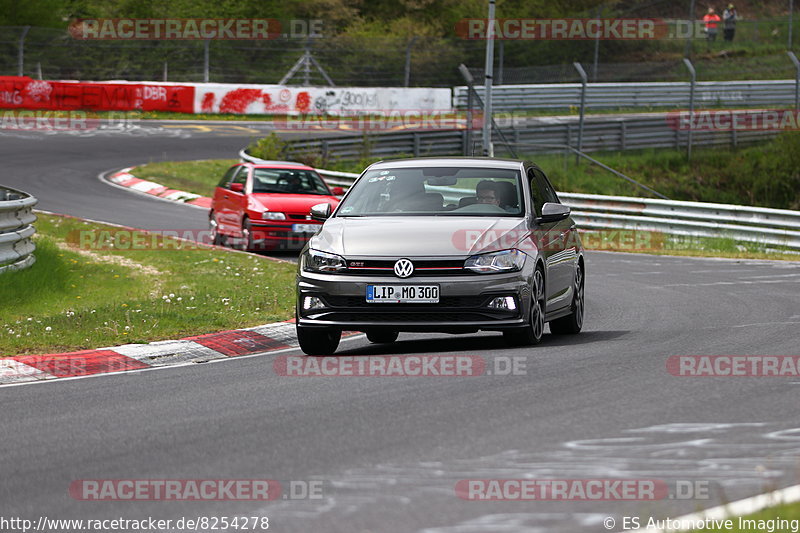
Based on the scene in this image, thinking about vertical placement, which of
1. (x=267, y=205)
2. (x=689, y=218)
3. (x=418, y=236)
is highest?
(x=418, y=236)

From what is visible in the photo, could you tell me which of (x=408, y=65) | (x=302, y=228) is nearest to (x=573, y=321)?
(x=302, y=228)

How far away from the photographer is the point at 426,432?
Answer: 24.2 feet

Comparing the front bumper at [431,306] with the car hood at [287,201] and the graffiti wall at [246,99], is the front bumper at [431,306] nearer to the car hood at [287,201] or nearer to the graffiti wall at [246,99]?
the car hood at [287,201]

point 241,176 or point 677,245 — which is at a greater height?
point 241,176

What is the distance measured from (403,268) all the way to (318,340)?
1159 millimetres

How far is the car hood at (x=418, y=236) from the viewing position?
10359 mm

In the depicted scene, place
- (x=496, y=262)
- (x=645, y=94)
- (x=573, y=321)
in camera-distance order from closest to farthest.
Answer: (x=496, y=262)
(x=573, y=321)
(x=645, y=94)

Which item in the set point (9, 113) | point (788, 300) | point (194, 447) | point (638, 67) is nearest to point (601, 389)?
point (194, 447)

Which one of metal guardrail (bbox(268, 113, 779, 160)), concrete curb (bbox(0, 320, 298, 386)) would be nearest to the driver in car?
concrete curb (bbox(0, 320, 298, 386))

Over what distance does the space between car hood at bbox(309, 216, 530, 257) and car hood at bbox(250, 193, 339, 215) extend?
1027cm

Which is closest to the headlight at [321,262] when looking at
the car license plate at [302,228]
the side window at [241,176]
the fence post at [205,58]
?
the car license plate at [302,228]

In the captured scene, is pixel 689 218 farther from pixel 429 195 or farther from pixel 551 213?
pixel 429 195

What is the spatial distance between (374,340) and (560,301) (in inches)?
69.1

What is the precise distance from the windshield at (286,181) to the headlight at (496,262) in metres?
12.1
